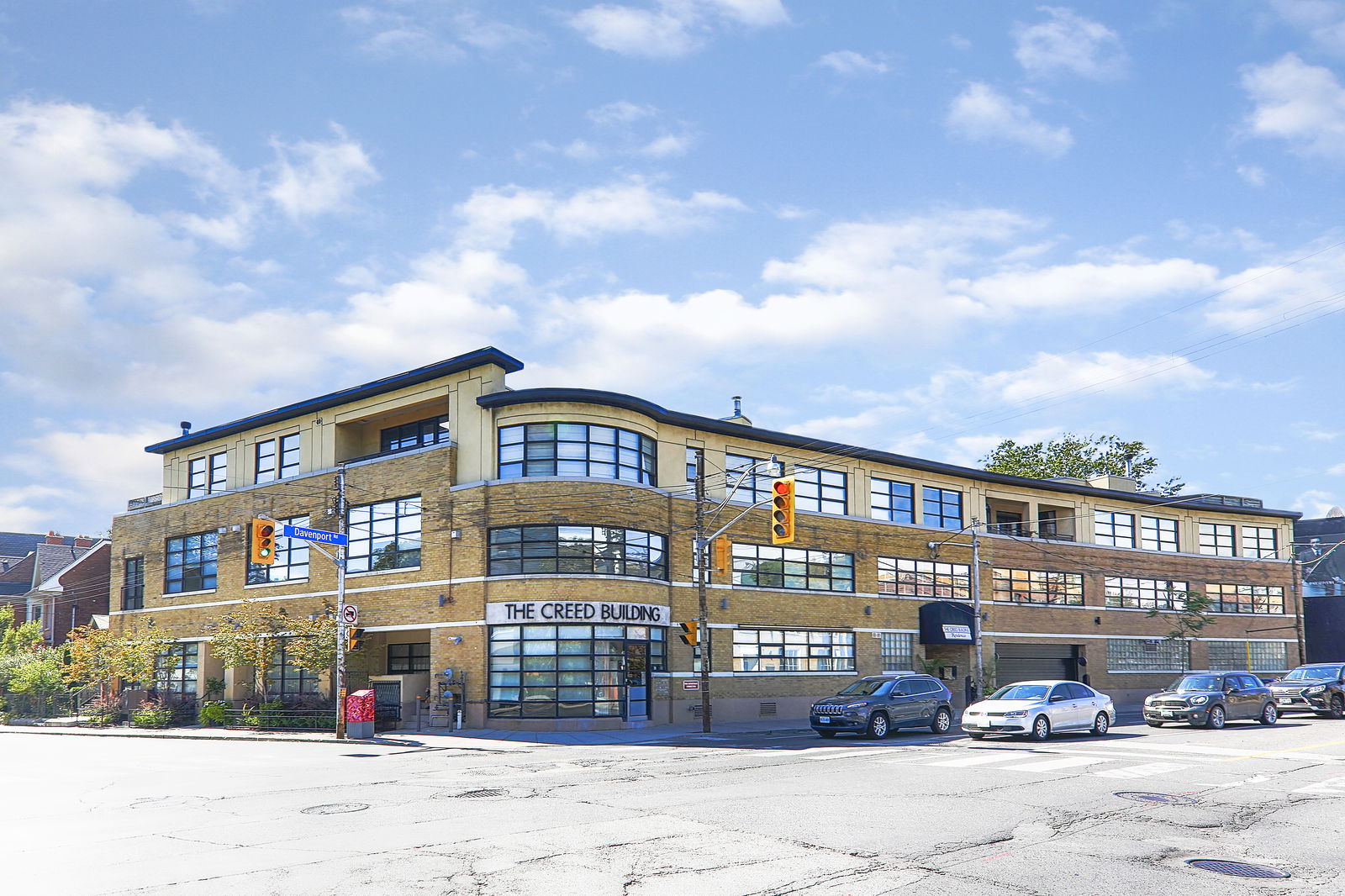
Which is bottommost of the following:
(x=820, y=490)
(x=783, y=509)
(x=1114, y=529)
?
(x=783, y=509)

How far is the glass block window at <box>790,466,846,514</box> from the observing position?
42656 millimetres

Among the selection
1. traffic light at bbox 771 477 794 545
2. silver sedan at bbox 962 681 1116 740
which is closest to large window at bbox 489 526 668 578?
traffic light at bbox 771 477 794 545

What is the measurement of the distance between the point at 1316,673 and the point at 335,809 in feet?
104

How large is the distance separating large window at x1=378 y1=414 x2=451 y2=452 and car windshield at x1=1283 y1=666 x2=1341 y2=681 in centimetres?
2861

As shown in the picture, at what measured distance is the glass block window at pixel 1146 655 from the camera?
5284 centimetres

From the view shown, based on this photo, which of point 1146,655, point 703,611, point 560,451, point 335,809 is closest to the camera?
point 335,809

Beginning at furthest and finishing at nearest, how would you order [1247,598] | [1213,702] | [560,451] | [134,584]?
[1247,598] < [134,584] < [560,451] < [1213,702]

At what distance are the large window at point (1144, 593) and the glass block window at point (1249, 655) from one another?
3013 millimetres

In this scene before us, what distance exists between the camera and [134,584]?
161 feet

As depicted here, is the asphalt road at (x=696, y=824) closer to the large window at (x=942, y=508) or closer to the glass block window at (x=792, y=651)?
the glass block window at (x=792, y=651)

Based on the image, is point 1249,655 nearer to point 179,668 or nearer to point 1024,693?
point 1024,693

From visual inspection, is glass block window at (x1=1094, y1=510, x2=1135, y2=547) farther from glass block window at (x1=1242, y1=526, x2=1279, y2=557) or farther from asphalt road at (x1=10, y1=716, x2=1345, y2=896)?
asphalt road at (x1=10, y1=716, x2=1345, y2=896)

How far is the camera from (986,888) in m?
9.77

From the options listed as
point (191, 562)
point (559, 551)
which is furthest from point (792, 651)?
point (191, 562)
